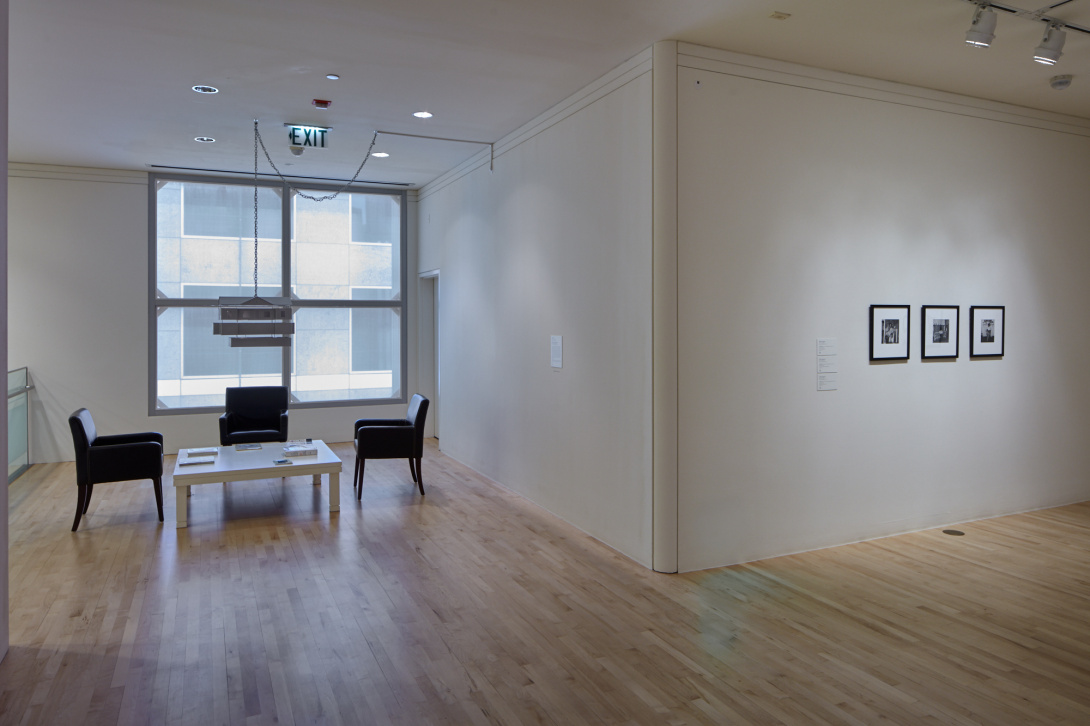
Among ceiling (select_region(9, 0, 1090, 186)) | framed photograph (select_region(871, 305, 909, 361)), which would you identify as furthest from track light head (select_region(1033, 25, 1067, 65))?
framed photograph (select_region(871, 305, 909, 361))

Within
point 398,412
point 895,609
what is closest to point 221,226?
point 398,412

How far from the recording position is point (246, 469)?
5.78 meters

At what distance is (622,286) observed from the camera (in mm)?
4977

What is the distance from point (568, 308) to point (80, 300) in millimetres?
5862

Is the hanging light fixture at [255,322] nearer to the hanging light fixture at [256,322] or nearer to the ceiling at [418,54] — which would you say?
the hanging light fixture at [256,322]

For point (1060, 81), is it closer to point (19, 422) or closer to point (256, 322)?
point (256, 322)

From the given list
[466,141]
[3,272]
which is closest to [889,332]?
[466,141]

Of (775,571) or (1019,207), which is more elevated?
(1019,207)

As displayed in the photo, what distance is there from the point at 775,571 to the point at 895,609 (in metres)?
0.77

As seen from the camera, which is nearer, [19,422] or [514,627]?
[514,627]

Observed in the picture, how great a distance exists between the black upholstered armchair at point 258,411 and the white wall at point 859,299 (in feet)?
14.8

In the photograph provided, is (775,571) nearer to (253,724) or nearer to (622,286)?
(622,286)

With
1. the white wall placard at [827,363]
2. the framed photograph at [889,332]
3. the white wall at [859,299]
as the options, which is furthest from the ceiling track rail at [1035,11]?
the white wall placard at [827,363]

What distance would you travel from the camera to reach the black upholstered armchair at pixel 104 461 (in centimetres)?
552
